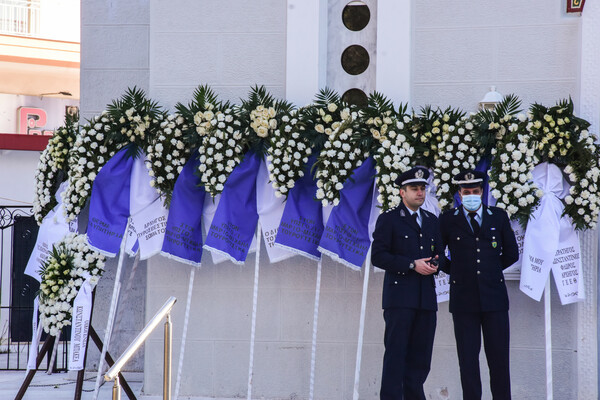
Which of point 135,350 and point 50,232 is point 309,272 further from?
point 135,350

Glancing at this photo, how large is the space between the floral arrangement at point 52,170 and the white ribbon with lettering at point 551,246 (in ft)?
12.8

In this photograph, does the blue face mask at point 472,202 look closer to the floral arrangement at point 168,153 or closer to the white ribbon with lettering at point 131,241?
the floral arrangement at point 168,153

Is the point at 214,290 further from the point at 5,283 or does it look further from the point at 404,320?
the point at 5,283

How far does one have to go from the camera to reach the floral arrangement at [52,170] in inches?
305

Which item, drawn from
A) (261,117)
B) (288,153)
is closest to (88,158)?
(261,117)

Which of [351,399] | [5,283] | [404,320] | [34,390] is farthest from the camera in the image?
[5,283]

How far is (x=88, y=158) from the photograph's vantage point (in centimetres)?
720

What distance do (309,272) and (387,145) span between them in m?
1.37

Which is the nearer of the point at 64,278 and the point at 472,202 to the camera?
the point at 472,202

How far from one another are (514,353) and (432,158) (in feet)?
5.38

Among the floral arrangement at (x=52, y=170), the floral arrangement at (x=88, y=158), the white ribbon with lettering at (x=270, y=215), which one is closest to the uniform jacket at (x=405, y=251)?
the white ribbon with lettering at (x=270, y=215)

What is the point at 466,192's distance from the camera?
5914 mm

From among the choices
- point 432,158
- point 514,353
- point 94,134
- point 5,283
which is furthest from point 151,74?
point 5,283

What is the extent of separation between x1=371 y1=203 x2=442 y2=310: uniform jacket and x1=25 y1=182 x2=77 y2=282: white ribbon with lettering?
9.12 ft
